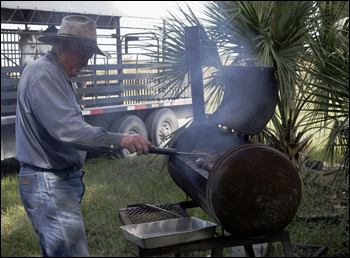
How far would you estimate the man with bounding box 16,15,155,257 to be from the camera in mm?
2338

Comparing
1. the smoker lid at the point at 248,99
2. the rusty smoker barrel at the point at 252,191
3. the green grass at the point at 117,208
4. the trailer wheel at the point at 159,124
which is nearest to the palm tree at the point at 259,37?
the green grass at the point at 117,208

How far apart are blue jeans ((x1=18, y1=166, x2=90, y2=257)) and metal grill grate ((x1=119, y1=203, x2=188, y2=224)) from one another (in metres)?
0.37

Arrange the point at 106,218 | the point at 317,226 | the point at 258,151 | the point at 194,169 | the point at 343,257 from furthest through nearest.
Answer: the point at 106,218 → the point at 317,226 → the point at 343,257 → the point at 194,169 → the point at 258,151

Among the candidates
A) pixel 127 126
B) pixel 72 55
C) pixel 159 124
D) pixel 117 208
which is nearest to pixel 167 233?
pixel 72 55

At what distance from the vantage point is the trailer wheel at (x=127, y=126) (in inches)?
289

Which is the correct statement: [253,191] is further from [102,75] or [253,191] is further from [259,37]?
[102,75]

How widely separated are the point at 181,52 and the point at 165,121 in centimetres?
369

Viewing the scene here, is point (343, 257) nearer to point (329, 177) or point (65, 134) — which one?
point (329, 177)

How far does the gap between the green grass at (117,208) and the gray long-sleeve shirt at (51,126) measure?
177cm

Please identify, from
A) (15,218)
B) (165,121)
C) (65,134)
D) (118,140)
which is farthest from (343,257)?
(165,121)

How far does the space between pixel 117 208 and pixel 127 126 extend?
2.84m

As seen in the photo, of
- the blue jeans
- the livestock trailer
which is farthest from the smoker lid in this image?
the livestock trailer

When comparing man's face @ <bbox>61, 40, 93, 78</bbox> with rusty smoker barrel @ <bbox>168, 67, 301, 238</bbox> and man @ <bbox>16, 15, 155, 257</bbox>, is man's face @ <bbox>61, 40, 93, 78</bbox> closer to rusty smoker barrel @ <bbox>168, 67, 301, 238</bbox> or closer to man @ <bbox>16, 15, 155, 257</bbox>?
man @ <bbox>16, 15, 155, 257</bbox>

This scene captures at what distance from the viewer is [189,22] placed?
4738mm
